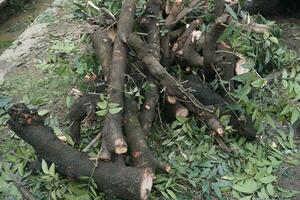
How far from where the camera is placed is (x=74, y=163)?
281 cm

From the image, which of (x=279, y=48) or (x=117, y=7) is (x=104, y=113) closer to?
(x=117, y=7)

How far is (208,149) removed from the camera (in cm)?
319

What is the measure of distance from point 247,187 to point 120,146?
34.0 inches

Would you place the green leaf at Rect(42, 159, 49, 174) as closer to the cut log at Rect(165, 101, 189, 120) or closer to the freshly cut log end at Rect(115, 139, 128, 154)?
the freshly cut log end at Rect(115, 139, 128, 154)

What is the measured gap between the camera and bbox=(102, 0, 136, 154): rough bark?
2.76 meters

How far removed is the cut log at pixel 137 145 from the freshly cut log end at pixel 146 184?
204mm

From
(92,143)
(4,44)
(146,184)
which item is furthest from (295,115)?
(4,44)

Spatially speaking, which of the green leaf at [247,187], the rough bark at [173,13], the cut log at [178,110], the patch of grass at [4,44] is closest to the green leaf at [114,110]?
the cut log at [178,110]

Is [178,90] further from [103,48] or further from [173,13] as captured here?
[173,13]

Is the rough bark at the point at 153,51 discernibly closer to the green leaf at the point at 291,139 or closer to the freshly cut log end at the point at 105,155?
the freshly cut log end at the point at 105,155

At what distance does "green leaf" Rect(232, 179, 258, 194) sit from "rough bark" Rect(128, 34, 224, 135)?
1.30ft

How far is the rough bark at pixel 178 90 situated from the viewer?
122 inches

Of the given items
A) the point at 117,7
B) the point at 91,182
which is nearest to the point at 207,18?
the point at 117,7

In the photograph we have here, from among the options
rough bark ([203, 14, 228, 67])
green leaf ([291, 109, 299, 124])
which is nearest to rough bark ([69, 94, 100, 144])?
Answer: rough bark ([203, 14, 228, 67])
